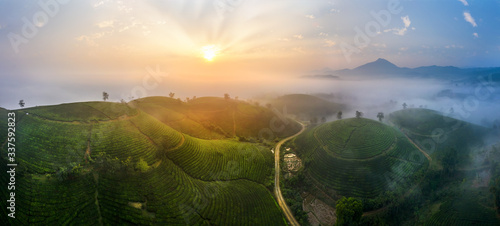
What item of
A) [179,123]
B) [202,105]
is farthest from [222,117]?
[179,123]

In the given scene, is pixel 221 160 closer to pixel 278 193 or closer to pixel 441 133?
pixel 278 193

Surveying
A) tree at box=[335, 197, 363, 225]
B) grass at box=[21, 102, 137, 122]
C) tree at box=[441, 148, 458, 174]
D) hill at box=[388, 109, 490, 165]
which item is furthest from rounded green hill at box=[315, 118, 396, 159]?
grass at box=[21, 102, 137, 122]

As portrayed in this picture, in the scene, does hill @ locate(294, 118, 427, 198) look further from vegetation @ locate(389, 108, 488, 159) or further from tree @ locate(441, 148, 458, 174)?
vegetation @ locate(389, 108, 488, 159)

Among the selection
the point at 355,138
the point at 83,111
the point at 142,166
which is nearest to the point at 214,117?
the point at 83,111

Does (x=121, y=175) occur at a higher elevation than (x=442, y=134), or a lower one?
lower

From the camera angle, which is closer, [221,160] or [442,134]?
[221,160]

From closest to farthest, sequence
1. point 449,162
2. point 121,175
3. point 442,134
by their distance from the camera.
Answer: point 121,175
point 449,162
point 442,134
